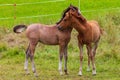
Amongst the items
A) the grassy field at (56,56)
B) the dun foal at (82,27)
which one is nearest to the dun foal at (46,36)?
the dun foal at (82,27)

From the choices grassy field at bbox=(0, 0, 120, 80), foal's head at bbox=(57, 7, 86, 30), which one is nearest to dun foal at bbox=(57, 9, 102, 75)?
foal's head at bbox=(57, 7, 86, 30)

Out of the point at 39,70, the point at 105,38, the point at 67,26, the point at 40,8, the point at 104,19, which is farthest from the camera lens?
the point at 40,8

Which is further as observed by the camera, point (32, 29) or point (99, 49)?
point (99, 49)

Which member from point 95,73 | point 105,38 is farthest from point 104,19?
point 95,73

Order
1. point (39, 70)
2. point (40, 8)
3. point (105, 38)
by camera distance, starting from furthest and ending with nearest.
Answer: point (40, 8)
point (105, 38)
point (39, 70)

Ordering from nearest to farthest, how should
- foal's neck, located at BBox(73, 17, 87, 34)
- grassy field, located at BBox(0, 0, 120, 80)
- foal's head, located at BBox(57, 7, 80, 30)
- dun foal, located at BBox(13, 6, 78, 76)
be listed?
1. foal's head, located at BBox(57, 7, 80, 30)
2. foal's neck, located at BBox(73, 17, 87, 34)
3. dun foal, located at BBox(13, 6, 78, 76)
4. grassy field, located at BBox(0, 0, 120, 80)

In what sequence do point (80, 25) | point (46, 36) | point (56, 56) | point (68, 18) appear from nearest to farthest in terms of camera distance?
point (68, 18) → point (80, 25) → point (46, 36) → point (56, 56)

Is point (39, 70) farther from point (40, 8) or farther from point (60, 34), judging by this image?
point (40, 8)

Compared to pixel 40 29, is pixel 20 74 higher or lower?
lower

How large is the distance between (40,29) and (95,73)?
1855mm

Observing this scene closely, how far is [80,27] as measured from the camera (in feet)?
36.4

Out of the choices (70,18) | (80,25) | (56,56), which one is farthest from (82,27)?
(56,56)

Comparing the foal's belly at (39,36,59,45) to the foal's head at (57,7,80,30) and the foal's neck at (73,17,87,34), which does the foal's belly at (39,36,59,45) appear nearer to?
the foal's head at (57,7,80,30)

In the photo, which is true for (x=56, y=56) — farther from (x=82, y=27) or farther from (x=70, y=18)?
(x=70, y=18)
